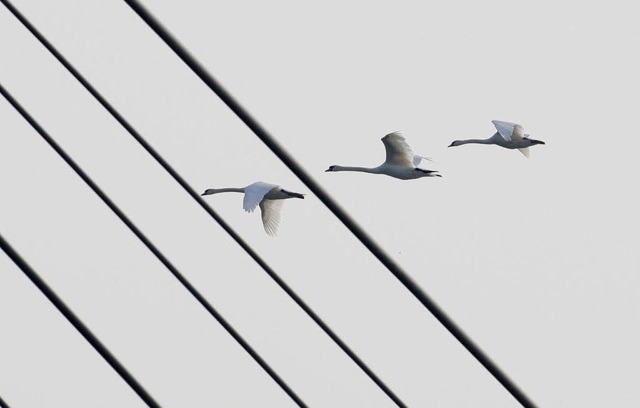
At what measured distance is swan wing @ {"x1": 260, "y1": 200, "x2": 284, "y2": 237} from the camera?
13.5 meters

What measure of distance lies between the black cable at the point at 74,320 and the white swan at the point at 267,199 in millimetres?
7463

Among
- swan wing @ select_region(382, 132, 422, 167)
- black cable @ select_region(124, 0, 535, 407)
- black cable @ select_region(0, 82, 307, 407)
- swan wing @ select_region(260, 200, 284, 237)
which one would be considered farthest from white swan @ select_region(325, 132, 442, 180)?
black cable @ select_region(124, 0, 535, 407)

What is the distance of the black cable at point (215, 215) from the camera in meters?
4.64

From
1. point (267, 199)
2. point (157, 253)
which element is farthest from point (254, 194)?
point (157, 253)

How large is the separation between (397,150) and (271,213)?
4.95 feet

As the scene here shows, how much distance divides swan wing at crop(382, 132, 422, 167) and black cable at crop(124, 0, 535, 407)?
10096 mm

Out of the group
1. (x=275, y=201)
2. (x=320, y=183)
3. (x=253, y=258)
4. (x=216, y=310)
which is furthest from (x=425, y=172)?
(x=320, y=183)

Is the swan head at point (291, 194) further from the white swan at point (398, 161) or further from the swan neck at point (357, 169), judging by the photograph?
the swan neck at point (357, 169)

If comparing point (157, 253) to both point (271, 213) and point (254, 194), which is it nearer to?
point (254, 194)

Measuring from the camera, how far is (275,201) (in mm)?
13531

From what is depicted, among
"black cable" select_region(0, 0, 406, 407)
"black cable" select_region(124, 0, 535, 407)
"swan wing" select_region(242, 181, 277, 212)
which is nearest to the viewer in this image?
"black cable" select_region(124, 0, 535, 407)

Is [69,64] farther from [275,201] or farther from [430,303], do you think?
[275,201]

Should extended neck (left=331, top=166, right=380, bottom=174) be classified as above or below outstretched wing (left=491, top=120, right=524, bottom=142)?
above

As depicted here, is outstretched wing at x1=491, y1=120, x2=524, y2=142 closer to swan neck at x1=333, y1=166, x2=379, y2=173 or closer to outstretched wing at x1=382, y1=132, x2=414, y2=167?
outstretched wing at x1=382, y1=132, x2=414, y2=167
